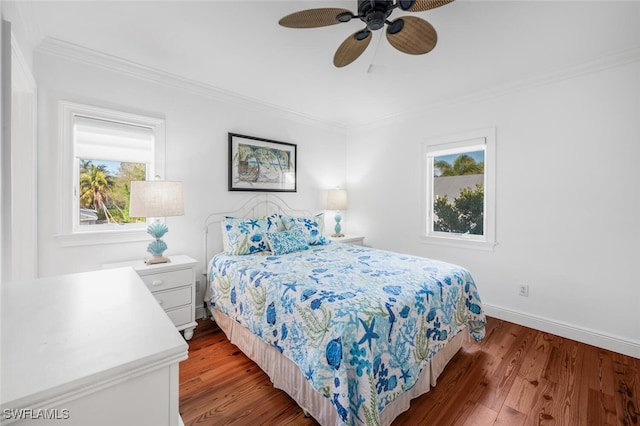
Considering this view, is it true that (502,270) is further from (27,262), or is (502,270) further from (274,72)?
(27,262)

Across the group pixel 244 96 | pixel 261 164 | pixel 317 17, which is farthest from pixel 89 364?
pixel 244 96

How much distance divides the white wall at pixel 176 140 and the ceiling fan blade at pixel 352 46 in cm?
169

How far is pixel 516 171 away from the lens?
9.55 feet

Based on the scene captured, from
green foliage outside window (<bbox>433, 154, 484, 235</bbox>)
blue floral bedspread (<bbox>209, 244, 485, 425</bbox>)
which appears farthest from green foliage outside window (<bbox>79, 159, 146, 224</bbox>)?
green foliage outside window (<bbox>433, 154, 484, 235</bbox>)

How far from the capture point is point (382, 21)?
62.6 inches

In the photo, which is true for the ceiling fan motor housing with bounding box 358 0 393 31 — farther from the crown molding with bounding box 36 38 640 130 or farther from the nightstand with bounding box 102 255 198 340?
the nightstand with bounding box 102 255 198 340

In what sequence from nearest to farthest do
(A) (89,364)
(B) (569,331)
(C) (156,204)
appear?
(A) (89,364) < (C) (156,204) < (B) (569,331)

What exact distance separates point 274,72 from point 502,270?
124 inches

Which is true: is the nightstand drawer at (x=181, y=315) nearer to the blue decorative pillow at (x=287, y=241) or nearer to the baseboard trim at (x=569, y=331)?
the blue decorative pillow at (x=287, y=241)

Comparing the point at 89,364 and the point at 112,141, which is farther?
the point at 112,141

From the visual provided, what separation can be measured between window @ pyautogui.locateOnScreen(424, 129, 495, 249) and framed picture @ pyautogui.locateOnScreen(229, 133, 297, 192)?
1818 millimetres

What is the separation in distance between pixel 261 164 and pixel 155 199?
1400mm

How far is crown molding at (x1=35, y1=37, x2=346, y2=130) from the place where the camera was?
2.21 meters

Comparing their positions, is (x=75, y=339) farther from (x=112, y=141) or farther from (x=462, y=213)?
(x=462, y=213)
